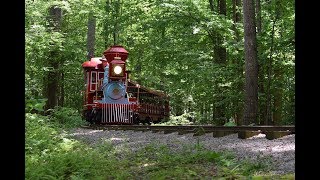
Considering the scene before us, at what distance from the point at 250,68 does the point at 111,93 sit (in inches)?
291

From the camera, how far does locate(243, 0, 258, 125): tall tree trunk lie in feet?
36.8

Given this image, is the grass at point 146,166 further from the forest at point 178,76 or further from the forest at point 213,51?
the forest at point 213,51

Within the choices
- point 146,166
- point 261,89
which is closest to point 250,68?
point 261,89

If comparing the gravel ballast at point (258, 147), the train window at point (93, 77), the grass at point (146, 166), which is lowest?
the grass at point (146, 166)

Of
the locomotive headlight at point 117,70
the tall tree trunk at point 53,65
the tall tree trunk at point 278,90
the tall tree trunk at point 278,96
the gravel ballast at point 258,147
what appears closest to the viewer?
the gravel ballast at point 258,147

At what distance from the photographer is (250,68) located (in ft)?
38.1

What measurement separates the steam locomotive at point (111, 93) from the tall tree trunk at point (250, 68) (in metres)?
6.87

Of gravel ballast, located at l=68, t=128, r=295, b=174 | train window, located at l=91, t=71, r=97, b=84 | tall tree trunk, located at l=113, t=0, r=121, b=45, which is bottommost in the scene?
gravel ballast, located at l=68, t=128, r=295, b=174

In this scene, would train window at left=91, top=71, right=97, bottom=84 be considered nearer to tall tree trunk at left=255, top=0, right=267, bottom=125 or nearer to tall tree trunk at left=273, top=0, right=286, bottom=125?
tall tree trunk at left=255, top=0, right=267, bottom=125

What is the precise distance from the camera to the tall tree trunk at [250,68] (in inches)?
442

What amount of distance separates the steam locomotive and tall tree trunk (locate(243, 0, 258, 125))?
6866mm

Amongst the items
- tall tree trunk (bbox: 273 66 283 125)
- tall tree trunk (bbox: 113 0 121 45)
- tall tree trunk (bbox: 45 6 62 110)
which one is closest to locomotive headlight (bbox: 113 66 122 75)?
tall tree trunk (bbox: 45 6 62 110)

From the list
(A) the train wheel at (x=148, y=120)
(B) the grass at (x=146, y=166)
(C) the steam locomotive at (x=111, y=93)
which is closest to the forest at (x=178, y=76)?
(B) the grass at (x=146, y=166)

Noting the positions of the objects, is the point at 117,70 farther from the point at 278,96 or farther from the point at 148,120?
the point at 278,96
